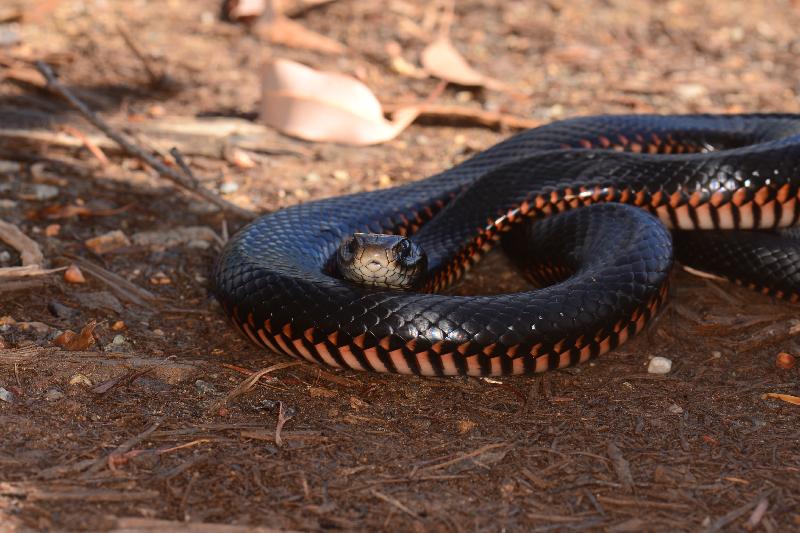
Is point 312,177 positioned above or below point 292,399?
below

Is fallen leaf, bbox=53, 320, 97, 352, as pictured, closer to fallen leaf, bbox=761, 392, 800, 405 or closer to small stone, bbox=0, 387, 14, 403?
small stone, bbox=0, 387, 14, 403

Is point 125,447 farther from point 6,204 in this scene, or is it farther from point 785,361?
point 785,361

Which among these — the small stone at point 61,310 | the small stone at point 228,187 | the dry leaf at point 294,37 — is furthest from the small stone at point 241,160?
the dry leaf at point 294,37

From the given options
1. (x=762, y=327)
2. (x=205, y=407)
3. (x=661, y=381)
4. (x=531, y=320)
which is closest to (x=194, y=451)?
(x=205, y=407)

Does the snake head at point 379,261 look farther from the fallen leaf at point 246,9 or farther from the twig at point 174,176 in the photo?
the fallen leaf at point 246,9

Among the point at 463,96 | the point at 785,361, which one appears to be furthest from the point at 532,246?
the point at 463,96

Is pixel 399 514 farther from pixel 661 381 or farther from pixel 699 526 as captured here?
pixel 661 381

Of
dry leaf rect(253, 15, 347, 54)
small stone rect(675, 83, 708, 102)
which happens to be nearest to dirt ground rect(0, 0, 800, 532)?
small stone rect(675, 83, 708, 102)
